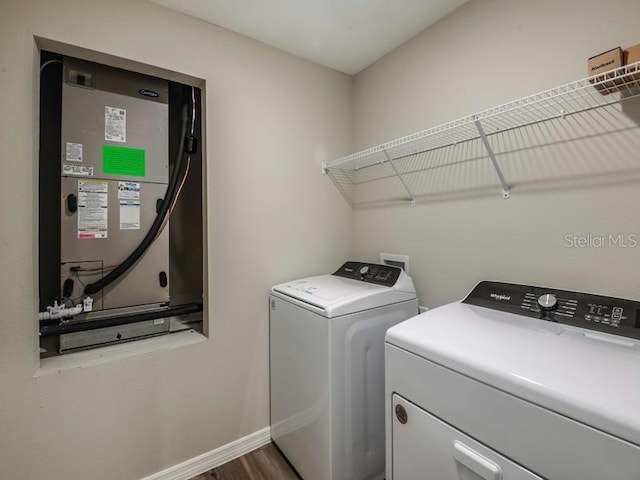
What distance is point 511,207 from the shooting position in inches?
53.5

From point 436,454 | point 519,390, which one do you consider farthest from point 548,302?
point 436,454

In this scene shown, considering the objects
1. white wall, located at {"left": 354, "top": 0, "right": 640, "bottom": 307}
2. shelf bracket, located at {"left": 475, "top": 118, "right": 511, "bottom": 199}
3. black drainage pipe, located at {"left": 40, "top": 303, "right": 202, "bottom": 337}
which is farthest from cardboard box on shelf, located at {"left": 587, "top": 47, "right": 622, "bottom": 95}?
black drainage pipe, located at {"left": 40, "top": 303, "right": 202, "bottom": 337}

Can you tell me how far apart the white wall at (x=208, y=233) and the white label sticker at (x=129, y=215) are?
433 mm

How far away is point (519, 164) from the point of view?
1.33 meters

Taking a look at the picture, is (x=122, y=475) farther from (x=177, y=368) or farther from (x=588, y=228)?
(x=588, y=228)

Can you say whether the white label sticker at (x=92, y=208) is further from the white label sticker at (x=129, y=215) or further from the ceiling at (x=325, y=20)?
the ceiling at (x=325, y=20)

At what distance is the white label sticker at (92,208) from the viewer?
1.58 m

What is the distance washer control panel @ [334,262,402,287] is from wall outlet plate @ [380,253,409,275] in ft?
0.44

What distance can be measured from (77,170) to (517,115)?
2162 millimetres

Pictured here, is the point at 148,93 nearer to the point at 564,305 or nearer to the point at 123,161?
the point at 123,161

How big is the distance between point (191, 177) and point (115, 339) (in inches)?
42.6

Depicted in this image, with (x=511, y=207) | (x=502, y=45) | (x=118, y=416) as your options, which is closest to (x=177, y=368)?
(x=118, y=416)

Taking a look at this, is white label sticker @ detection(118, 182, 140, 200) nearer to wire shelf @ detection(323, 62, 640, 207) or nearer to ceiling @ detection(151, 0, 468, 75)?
ceiling @ detection(151, 0, 468, 75)

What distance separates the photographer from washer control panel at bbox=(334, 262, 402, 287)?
1680 millimetres
